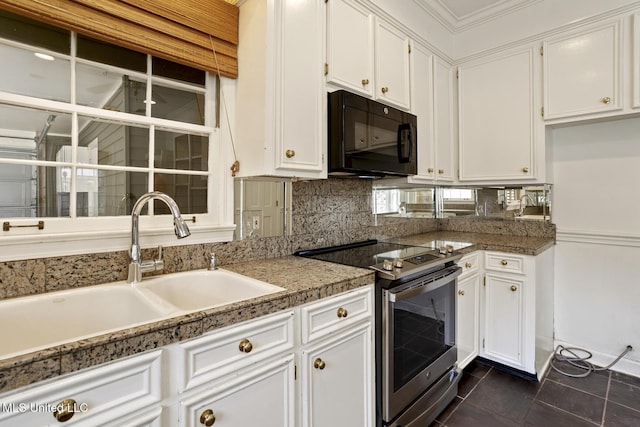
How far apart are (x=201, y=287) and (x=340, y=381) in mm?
720

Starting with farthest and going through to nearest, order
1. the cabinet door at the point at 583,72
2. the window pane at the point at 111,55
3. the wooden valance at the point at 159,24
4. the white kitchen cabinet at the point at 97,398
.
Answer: the cabinet door at the point at 583,72, the window pane at the point at 111,55, the wooden valance at the point at 159,24, the white kitchen cabinet at the point at 97,398

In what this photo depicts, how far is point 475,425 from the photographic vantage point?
1.71m

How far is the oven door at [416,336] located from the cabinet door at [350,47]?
113 cm

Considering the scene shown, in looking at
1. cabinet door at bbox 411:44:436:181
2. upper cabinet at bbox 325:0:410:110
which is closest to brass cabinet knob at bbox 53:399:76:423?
upper cabinet at bbox 325:0:410:110

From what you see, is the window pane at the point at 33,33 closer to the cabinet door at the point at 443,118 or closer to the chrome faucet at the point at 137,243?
the chrome faucet at the point at 137,243

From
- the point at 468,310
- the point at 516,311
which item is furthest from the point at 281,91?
the point at 516,311

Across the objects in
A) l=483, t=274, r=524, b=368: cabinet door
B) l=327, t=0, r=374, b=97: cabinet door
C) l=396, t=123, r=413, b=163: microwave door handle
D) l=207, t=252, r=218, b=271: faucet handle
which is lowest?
l=483, t=274, r=524, b=368: cabinet door

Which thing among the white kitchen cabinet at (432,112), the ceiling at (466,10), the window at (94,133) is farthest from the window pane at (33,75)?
the ceiling at (466,10)

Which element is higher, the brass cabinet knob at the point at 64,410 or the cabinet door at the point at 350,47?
the cabinet door at the point at 350,47

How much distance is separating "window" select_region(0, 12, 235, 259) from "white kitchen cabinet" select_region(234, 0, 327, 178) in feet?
0.76

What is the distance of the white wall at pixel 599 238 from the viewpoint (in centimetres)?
223

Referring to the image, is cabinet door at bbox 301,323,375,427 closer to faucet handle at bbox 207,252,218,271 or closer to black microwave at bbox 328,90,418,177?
faucet handle at bbox 207,252,218,271

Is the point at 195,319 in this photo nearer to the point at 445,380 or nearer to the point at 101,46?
the point at 101,46

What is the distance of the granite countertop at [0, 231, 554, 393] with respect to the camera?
2.14 feet
